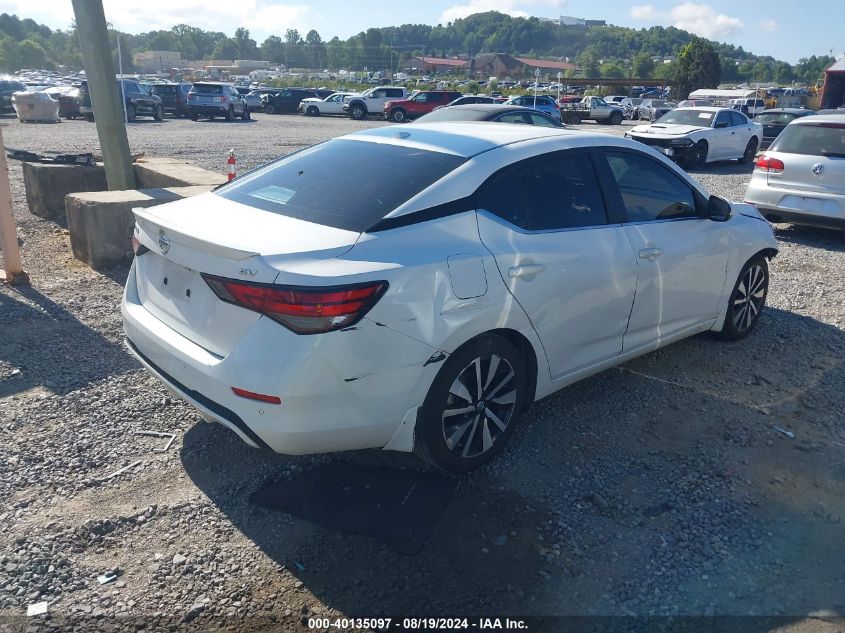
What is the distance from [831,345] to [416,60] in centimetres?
14411

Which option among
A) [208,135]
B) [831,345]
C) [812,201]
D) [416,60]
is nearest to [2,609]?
[831,345]

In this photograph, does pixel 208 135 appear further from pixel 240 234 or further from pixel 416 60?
pixel 416 60

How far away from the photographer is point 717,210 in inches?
197

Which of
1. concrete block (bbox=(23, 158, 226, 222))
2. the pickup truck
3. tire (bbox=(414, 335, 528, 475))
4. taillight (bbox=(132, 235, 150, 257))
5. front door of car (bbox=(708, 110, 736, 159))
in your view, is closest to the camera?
tire (bbox=(414, 335, 528, 475))

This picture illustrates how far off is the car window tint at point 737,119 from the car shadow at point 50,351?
1761 centimetres

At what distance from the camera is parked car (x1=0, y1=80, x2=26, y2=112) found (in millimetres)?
31453

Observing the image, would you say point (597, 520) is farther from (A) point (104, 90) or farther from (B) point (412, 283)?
(A) point (104, 90)

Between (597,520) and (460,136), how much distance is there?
2.22 m

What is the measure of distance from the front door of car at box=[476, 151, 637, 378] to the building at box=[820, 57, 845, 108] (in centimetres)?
3707

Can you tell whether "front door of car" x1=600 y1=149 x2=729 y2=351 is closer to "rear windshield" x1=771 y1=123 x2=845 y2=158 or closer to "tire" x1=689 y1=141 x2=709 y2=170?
"rear windshield" x1=771 y1=123 x2=845 y2=158

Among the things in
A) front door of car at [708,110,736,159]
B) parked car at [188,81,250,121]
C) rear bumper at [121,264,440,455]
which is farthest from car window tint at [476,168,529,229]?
parked car at [188,81,250,121]

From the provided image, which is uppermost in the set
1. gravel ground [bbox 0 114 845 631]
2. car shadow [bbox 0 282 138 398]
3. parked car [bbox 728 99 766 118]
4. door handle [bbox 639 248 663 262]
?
door handle [bbox 639 248 663 262]

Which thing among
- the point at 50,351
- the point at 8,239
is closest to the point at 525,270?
the point at 50,351

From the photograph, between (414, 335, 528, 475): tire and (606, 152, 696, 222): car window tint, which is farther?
(606, 152, 696, 222): car window tint
